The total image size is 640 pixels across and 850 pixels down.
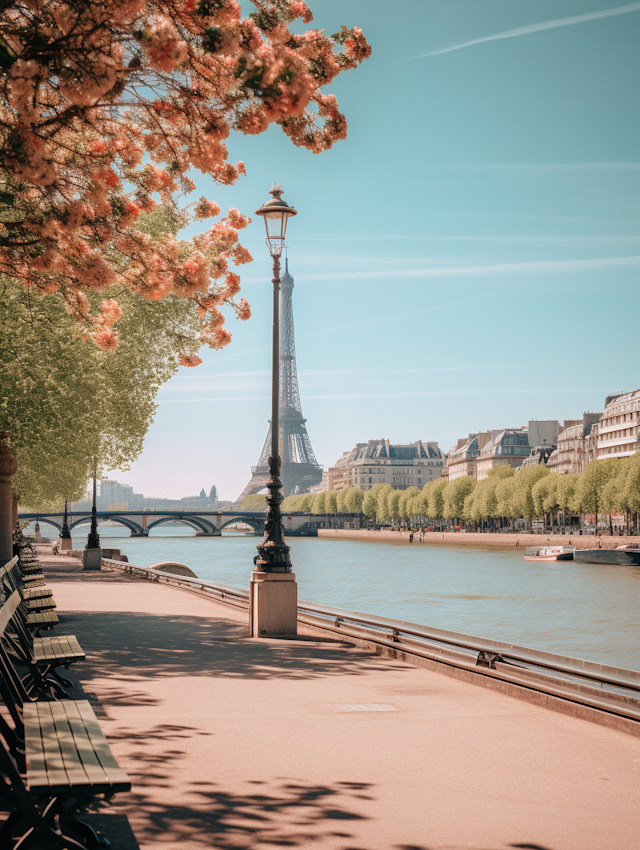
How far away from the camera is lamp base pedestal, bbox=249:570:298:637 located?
13773mm

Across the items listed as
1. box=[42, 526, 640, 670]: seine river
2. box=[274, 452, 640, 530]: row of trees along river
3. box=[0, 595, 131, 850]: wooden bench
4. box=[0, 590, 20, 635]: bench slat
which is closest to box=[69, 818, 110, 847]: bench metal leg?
box=[0, 595, 131, 850]: wooden bench

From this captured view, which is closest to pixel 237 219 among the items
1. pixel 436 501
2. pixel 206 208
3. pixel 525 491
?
pixel 206 208

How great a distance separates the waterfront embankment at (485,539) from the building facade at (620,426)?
962 inches

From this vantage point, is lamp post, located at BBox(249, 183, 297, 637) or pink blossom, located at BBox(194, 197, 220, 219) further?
lamp post, located at BBox(249, 183, 297, 637)

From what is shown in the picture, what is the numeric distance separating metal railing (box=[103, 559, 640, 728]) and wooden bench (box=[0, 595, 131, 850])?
15.8 ft

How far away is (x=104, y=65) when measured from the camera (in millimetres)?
5848

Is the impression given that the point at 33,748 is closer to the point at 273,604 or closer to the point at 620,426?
the point at 273,604

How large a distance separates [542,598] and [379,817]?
3586 cm

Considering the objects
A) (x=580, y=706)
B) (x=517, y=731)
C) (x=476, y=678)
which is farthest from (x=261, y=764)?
(x=476, y=678)

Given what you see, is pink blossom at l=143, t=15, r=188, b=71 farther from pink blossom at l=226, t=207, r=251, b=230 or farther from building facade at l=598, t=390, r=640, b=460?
building facade at l=598, t=390, r=640, b=460

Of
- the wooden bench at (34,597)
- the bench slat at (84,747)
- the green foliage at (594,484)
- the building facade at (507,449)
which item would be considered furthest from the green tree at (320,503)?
the bench slat at (84,747)

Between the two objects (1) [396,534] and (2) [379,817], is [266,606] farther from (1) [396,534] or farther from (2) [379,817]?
(1) [396,534]

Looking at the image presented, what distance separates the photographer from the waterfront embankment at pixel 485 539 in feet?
266

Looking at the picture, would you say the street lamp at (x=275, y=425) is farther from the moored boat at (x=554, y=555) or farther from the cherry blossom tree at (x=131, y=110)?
the moored boat at (x=554, y=555)
